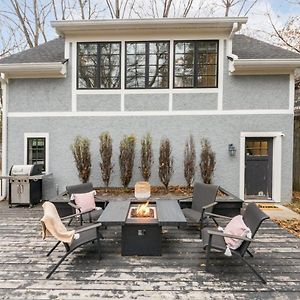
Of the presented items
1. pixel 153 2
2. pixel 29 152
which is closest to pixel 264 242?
pixel 29 152

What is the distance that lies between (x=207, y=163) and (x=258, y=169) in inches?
66.4

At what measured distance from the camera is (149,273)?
3.31 metres

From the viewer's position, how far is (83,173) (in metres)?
7.48

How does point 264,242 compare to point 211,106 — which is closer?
point 264,242

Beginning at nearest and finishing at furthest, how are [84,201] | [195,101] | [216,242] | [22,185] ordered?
[216,242] → [84,201] → [22,185] → [195,101]

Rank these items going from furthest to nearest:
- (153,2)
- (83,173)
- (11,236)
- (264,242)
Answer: (153,2) → (83,173) → (11,236) → (264,242)

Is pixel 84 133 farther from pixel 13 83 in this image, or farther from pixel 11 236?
pixel 11 236

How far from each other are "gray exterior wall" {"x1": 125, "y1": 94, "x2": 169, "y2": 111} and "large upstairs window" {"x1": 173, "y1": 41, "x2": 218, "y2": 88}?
0.63 m

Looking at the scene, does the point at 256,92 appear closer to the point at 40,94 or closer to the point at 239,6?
the point at 40,94

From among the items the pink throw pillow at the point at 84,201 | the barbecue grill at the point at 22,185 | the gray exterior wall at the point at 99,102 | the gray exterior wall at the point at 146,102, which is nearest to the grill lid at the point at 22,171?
the barbecue grill at the point at 22,185

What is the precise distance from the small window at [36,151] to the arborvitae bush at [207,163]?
4.93m

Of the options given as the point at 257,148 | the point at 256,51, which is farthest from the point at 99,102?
the point at 256,51

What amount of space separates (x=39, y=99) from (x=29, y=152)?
1.70 meters

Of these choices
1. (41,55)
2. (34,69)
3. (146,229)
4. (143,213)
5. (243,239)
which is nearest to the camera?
(243,239)
